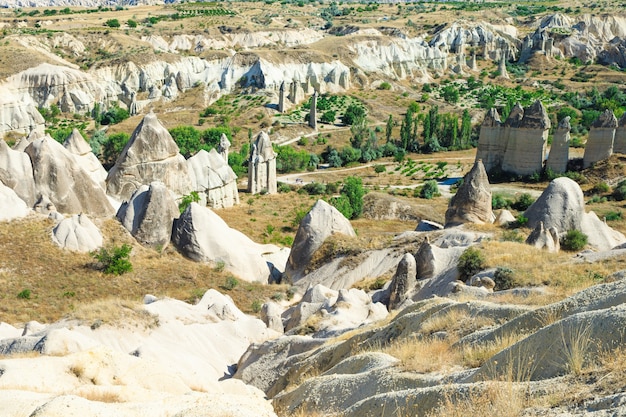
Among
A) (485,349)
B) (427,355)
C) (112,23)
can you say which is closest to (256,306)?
(427,355)

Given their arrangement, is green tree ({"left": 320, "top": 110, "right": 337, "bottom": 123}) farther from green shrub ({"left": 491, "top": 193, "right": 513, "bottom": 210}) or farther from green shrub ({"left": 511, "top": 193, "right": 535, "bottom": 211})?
green shrub ({"left": 511, "top": 193, "right": 535, "bottom": 211})

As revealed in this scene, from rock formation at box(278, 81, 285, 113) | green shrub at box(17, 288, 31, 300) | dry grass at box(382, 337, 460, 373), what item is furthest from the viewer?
rock formation at box(278, 81, 285, 113)

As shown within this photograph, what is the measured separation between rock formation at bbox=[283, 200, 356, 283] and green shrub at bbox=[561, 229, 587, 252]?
35.1 feet

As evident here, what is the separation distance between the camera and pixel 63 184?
3300 centimetres

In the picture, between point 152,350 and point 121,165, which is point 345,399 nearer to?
point 152,350

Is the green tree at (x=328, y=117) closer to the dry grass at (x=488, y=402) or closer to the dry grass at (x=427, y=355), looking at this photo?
the dry grass at (x=427, y=355)

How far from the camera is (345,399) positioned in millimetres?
9633

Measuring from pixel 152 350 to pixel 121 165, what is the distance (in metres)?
23.7

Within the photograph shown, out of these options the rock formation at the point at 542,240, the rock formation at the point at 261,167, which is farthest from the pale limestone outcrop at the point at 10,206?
the rock formation at the point at 261,167

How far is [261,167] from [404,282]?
113ft

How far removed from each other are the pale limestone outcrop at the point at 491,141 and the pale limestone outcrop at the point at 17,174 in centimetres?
4105

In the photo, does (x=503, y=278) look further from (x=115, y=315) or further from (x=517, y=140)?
(x=517, y=140)

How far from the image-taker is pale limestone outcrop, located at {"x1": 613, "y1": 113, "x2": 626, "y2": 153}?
57.7m

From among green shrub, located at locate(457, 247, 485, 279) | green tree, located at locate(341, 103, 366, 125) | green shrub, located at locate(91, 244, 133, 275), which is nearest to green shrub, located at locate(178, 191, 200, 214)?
green shrub, located at locate(91, 244, 133, 275)
